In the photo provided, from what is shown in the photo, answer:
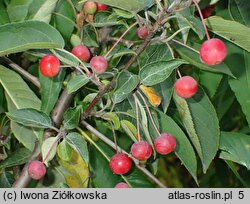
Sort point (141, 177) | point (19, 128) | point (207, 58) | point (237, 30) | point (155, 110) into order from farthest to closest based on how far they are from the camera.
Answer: point (141, 177)
point (19, 128)
point (155, 110)
point (237, 30)
point (207, 58)

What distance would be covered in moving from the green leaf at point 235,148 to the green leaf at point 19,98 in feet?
1.69

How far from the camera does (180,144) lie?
1421 mm

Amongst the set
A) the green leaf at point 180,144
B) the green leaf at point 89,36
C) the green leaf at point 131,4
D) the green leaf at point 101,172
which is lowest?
the green leaf at point 101,172

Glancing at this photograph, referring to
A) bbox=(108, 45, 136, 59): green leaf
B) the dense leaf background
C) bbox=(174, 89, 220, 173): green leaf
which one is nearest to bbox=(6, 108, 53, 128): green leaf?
the dense leaf background

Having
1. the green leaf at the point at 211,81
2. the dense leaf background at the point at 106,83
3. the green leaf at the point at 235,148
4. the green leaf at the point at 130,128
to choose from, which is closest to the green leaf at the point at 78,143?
the dense leaf background at the point at 106,83

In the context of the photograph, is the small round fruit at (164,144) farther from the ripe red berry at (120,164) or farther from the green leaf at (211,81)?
the green leaf at (211,81)

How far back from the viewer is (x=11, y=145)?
1.70 m

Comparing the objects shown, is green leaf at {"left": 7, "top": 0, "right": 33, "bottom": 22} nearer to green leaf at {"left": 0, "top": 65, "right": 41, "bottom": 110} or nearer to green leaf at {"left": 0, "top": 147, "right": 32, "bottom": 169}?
green leaf at {"left": 0, "top": 65, "right": 41, "bottom": 110}

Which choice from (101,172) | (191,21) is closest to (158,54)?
(191,21)

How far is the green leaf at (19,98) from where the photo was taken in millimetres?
1488

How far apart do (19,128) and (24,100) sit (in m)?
0.08

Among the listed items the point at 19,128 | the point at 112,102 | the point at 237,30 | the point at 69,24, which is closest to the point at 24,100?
the point at 19,128
